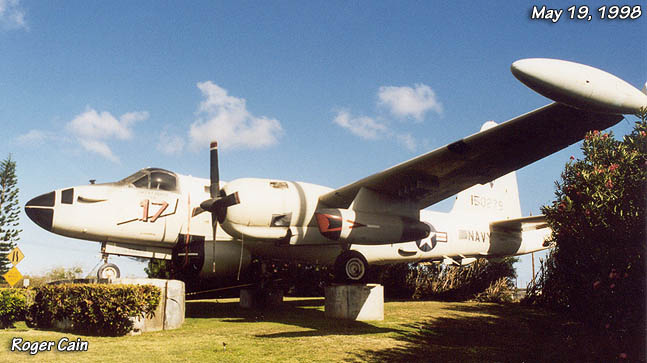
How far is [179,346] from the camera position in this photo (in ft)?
25.4

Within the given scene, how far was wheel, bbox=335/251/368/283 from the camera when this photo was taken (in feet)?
39.0

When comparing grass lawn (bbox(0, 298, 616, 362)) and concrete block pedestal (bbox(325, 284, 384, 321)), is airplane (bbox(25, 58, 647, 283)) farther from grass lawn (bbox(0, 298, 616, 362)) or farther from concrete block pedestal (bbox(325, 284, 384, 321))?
grass lawn (bbox(0, 298, 616, 362))

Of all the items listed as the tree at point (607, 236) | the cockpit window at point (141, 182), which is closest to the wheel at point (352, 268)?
the tree at point (607, 236)

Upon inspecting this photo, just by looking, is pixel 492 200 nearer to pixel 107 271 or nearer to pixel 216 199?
pixel 216 199

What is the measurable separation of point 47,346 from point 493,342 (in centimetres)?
823

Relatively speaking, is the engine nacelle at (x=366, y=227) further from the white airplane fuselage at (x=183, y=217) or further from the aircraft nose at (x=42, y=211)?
the aircraft nose at (x=42, y=211)

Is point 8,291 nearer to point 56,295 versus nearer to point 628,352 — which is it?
point 56,295

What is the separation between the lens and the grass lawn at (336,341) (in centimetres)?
705

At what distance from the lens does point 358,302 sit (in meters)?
11.3

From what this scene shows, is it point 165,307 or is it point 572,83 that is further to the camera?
point 165,307

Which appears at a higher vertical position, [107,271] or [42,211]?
[42,211]

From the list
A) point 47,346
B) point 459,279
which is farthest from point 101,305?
point 459,279

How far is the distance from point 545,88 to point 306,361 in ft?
17.5

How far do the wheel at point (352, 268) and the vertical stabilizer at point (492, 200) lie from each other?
803cm
